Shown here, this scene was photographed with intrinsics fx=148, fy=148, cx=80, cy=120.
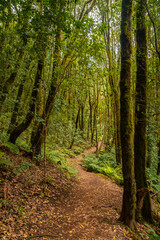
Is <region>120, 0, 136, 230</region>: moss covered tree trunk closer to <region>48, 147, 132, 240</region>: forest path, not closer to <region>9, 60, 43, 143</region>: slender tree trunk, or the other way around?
<region>48, 147, 132, 240</region>: forest path

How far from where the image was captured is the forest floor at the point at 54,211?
3547 millimetres

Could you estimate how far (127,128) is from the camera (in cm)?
447

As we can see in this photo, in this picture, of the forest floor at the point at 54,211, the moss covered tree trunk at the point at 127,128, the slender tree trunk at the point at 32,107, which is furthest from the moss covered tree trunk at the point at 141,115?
the slender tree trunk at the point at 32,107

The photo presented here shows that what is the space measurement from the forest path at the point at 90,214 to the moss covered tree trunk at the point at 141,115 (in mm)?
1160

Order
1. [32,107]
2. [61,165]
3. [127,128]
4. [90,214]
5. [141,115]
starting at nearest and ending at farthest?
[127,128], [90,214], [141,115], [32,107], [61,165]

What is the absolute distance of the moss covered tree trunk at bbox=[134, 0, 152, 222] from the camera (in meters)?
5.31

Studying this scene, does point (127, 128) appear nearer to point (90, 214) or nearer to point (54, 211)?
point (90, 214)

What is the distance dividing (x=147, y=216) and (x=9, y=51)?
294 inches

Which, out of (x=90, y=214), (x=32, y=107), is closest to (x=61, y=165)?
(x=32, y=107)

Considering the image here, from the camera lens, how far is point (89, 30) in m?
5.22

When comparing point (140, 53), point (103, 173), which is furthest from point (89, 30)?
point (103, 173)

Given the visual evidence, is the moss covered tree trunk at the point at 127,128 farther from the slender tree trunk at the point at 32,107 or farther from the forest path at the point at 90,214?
the slender tree trunk at the point at 32,107

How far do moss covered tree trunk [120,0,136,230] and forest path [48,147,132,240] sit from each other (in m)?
0.55

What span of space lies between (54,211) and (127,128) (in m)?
3.47
